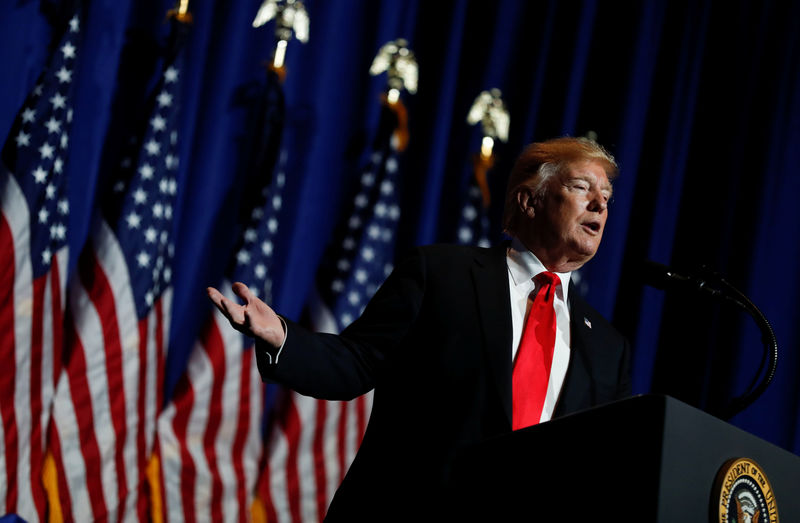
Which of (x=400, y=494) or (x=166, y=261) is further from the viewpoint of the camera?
(x=166, y=261)

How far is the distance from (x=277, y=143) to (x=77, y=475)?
1788 mm

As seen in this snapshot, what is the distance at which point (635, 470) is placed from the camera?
1353 millimetres

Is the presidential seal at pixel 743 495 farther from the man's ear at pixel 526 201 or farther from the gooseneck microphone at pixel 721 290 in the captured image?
the man's ear at pixel 526 201

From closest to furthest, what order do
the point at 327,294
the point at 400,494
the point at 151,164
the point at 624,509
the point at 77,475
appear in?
the point at 624,509, the point at 400,494, the point at 77,475, the point at 151,164, the point at 327,294

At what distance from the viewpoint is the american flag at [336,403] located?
4.43 meters

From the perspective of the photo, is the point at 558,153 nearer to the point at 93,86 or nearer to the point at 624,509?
the point at 624,509

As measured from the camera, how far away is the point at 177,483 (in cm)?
410

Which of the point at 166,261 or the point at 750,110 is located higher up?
the point at 750,110

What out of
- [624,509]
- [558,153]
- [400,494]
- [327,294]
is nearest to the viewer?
[624,509]

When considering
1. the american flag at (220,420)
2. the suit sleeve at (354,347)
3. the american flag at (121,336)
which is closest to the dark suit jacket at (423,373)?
the suit sleeve at (354,347)

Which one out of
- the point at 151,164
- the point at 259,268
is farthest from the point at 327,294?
the point at 151,164

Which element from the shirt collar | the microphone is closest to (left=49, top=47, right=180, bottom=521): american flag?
the shirt collar

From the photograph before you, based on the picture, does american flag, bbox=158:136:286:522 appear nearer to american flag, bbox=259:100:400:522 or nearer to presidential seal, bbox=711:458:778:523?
american flag, bbox=259:100:400:522

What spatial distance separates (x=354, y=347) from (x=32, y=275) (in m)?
2.19
